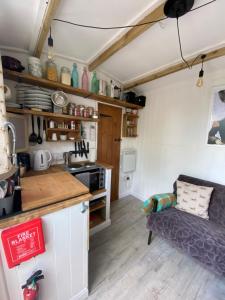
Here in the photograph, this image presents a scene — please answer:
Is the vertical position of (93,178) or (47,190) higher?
(47,190)

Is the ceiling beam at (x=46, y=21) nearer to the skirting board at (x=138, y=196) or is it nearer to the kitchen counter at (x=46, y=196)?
the kitchen counter at (x=46, y=196)

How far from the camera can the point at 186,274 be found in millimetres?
1471

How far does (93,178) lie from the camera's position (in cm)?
187

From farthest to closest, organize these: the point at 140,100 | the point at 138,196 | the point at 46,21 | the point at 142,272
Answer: the point at 138,196
the point at 140,100
the point at 142,272
the point at 46,21

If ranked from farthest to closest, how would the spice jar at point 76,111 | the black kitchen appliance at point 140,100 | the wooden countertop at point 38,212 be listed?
the black kitchen appliance at point 140,100 < the spice jar at point 76,111 < the wooden countertop at point 38,212

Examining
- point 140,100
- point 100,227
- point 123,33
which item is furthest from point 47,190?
point 140,100

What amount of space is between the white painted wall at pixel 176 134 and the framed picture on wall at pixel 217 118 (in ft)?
0.20

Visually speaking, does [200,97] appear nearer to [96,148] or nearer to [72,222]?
[96,148]

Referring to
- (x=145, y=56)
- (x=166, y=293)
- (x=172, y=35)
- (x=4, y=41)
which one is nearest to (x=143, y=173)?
(x=166, y=293)

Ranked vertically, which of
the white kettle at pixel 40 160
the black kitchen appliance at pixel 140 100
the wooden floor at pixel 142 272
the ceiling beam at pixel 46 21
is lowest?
the wooden floor at pixel 142 272

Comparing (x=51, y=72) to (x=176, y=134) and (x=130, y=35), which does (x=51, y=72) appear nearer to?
Answer: (x=130, y=35)

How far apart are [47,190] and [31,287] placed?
1.85 ft

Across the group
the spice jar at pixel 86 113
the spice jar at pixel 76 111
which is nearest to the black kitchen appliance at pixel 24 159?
the spice jar at pixel 76 111

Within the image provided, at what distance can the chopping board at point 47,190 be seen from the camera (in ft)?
2.96
